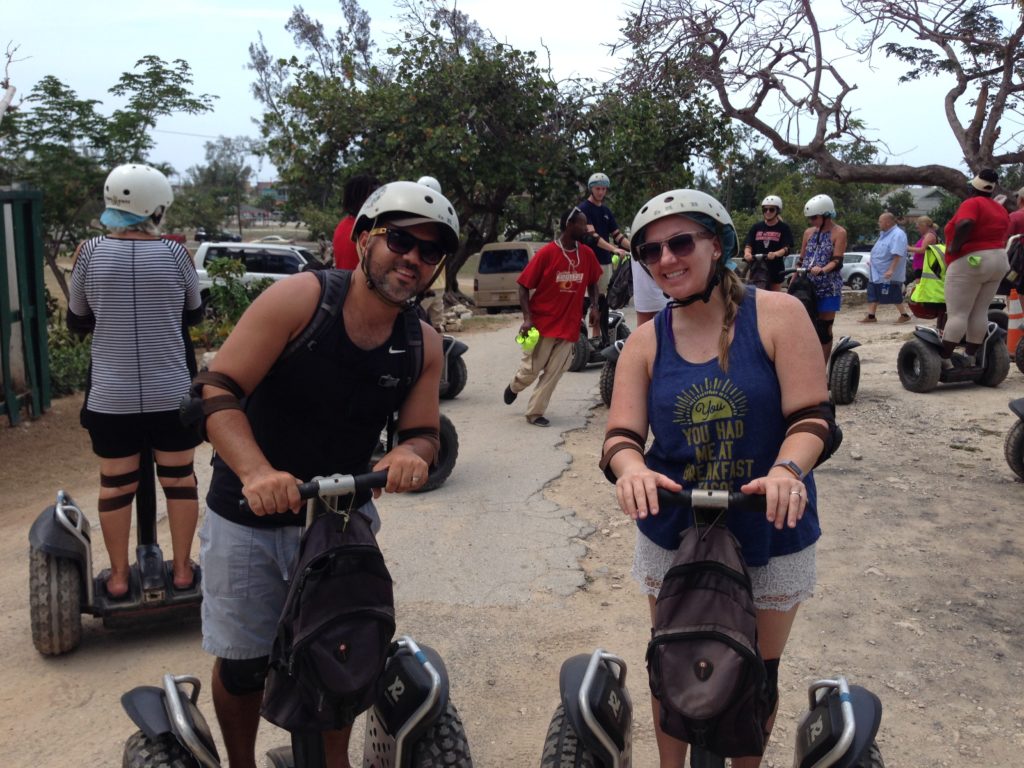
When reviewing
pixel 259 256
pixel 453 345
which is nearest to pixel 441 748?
pixel 453 345

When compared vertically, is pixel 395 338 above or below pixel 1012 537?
above

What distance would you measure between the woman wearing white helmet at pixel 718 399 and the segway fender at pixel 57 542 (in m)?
2.53

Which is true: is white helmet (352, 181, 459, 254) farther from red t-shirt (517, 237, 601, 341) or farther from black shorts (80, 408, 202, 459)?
red t-shirt (517, 237, 601, 341)

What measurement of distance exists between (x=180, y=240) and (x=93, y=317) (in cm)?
53

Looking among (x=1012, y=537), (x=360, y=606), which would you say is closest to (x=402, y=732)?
(x=360, y=606)

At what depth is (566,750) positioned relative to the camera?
2.53 m

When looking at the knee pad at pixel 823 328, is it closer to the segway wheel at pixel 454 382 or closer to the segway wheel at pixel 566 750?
the segway wheel at pixel 454 382

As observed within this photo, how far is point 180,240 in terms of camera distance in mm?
4414

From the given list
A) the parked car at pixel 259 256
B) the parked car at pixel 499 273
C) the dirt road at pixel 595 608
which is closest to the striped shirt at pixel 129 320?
the dirt road at pixel 595 608

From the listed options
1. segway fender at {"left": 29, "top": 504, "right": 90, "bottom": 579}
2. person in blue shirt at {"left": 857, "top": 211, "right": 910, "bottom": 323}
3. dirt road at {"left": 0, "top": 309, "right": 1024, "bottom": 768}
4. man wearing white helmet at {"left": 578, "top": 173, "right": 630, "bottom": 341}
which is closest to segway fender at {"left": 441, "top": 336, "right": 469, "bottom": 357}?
dirt road at {"left": 0, "top": 309, "right": 1024, "bottom": 768}

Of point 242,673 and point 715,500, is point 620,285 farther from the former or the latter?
point 715,500

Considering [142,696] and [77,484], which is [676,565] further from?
[77,484]

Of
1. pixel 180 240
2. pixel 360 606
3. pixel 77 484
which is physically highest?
pixel 180 240

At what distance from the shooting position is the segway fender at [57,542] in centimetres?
395
